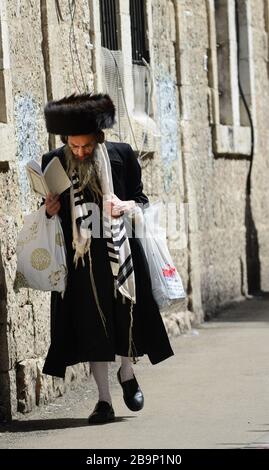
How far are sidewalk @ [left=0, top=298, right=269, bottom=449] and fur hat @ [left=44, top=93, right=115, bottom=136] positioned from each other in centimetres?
163

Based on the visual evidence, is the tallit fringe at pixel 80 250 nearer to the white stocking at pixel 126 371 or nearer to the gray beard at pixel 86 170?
the gray beard at pixel 86 170

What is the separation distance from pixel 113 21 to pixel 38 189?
392 cm

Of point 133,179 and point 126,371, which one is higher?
point 133,179

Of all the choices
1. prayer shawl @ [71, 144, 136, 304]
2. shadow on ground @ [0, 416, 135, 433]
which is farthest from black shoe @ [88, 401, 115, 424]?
prayer shawl @ [71, 144, 136, 304]

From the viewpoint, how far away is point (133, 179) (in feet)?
26.0

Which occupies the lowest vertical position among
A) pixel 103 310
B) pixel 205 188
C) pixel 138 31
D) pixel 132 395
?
pixel 132 395

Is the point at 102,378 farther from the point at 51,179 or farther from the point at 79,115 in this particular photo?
the point at 79,115

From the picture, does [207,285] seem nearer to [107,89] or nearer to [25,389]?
[107,89]

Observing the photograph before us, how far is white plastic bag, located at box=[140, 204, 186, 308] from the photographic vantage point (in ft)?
25.8

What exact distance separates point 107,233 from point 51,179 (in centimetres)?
43

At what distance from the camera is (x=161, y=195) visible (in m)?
12.0

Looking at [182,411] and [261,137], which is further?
[261,137]

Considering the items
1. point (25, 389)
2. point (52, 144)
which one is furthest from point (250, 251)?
point (25, 389)

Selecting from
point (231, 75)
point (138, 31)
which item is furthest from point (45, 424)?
point (231, 75)
